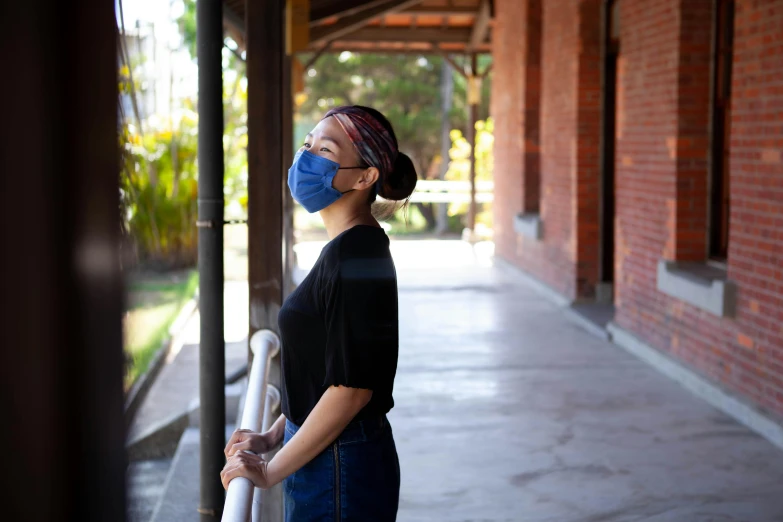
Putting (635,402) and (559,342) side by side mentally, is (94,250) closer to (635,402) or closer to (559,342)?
(635,402)

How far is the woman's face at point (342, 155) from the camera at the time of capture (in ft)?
7.55

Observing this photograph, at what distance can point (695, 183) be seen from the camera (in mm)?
7145

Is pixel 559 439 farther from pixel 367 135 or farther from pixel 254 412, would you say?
pixel 367 135

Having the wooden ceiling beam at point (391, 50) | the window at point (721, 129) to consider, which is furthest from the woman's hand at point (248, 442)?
the wooden ceiling beam at point (391, 50)

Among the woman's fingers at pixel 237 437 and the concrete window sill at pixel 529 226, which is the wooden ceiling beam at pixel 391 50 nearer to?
the concrete window sill at pixel 529 226

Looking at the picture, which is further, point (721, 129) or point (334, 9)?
point (334, 9)

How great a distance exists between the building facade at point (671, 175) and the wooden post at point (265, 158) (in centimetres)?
293

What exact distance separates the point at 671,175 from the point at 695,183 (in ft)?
0.57

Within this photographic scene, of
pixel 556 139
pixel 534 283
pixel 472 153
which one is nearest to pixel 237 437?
pixel 556 139

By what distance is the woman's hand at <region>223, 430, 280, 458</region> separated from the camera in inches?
89.1

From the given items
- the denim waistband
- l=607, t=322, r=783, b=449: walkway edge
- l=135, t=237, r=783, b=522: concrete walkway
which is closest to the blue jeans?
the denim waistband

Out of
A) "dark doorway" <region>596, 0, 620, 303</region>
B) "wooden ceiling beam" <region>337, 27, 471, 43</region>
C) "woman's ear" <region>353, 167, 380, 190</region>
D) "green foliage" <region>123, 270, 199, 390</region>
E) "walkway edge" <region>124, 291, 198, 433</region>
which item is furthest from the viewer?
"wooden ceiling beam" <region>337, 27, 471, 43</region>

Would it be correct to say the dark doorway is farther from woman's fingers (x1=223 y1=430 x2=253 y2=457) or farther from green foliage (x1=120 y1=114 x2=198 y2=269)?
woman's fingers (x1=223 y1=430 x2=253 y2=457)

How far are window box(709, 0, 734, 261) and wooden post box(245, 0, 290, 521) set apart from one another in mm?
4072
